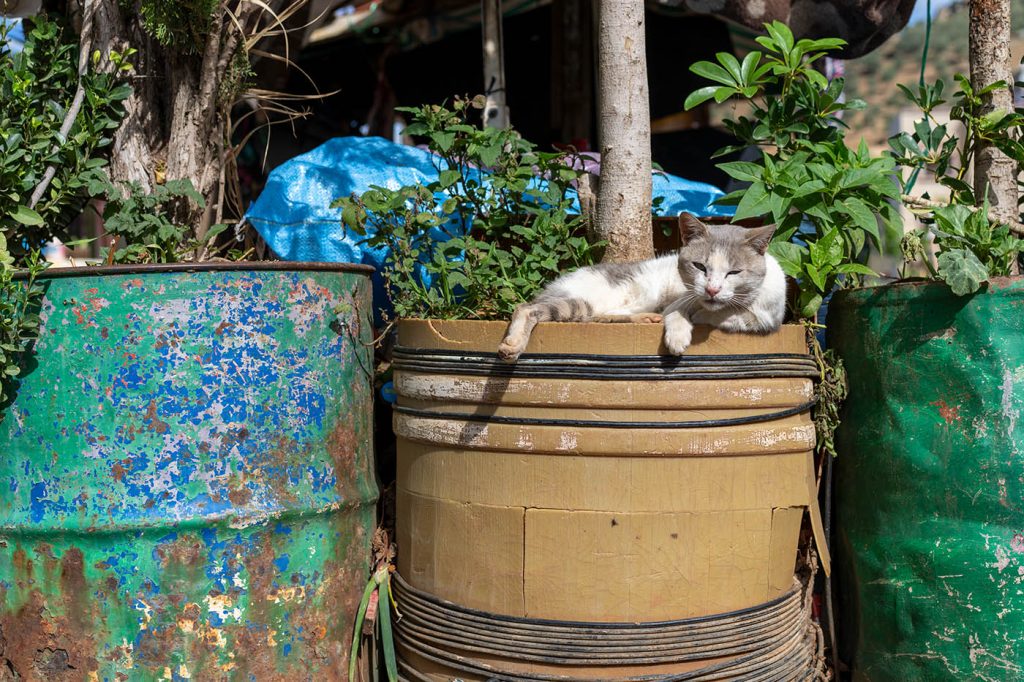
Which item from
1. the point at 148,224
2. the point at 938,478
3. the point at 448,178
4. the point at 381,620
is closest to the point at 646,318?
the point at 448,178

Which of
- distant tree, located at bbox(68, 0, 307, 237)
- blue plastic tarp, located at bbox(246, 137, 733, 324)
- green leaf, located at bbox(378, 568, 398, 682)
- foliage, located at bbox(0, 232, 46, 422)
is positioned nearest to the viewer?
foliage, located at bbox(0, 232, 46, 422)

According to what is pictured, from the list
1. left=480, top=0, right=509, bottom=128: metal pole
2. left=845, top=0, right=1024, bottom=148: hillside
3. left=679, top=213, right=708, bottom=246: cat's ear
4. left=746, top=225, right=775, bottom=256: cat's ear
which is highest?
left=845, top=0, right=1024, bottom=148: hillside

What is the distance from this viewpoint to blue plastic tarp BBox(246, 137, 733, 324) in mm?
2791

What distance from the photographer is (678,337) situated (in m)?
1.93

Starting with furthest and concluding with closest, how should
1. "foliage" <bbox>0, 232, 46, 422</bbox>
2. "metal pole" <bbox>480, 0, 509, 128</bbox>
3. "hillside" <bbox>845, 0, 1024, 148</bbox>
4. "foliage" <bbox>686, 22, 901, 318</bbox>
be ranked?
"hillside" <bbox>845, 0, 1024, 148</bbox> < "metal pole" <bbox>480, 0, 509, 128</bbox> < "foliage" <bbox>686, 22, 901, 318</bbox> < "foliage" <bbox>0, 232, 46, 422</bbox>

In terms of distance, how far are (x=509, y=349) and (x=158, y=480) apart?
931mm

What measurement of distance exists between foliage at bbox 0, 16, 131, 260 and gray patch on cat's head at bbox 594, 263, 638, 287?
4.93 ft

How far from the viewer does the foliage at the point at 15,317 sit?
2049mm

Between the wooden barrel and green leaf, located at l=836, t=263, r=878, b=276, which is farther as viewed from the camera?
green leaf, located at l=836, t=263, r=878, b=276

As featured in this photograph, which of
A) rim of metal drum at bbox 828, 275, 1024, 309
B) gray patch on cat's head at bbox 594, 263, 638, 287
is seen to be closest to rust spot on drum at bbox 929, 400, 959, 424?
rim of metal drum at bbox 828, 275, 1024, 309

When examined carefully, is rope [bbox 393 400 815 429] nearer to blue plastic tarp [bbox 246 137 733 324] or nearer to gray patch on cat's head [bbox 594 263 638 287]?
gray patch on cat's head [bbox 594 263 638 287]

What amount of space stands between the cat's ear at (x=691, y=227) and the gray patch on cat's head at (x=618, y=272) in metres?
0.17

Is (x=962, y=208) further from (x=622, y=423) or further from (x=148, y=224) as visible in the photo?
(x=148, y=224)

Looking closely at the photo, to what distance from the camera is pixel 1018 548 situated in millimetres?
1963
